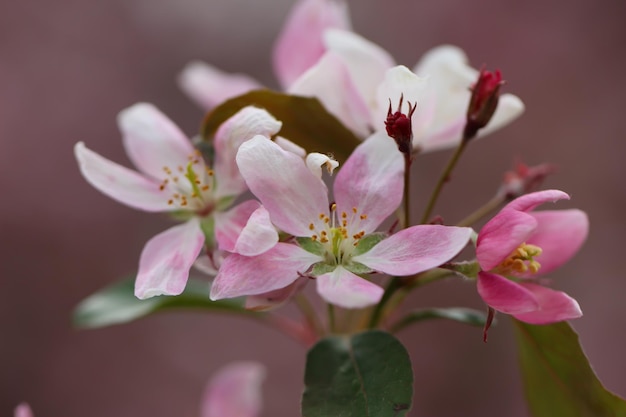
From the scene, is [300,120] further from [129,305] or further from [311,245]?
[129,305]

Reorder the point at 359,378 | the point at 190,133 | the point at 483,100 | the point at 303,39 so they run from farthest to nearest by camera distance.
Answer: the point at 190,133 → the point at 303,39 → the point at 483,100 → the point at 359,378

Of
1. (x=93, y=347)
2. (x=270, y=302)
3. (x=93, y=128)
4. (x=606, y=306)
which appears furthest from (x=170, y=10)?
(x=270, y=302)

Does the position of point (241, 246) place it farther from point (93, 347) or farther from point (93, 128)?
point (93, 128)

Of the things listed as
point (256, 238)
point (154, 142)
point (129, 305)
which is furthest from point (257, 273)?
point (129, 305)

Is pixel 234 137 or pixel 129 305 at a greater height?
pixel 234 137

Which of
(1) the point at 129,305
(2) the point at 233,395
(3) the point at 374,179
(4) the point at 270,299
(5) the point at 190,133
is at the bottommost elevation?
(5) the point at 190,133
